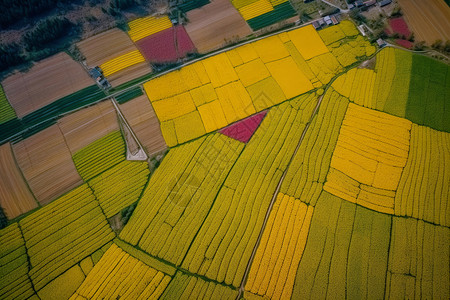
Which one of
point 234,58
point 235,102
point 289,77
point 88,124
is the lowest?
point 235,102

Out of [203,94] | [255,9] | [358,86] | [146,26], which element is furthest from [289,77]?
[146,26]

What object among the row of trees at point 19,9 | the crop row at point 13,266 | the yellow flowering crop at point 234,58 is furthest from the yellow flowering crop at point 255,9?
the crop row at point 13,266

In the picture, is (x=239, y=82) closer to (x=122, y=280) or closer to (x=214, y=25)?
(x=214, y=25)

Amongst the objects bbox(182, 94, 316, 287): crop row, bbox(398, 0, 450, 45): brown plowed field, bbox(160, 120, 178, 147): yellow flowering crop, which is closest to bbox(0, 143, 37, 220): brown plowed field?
bbox(160, 120, 178, 147): yellow flowering crop

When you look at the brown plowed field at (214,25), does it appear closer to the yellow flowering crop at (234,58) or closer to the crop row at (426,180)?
the yellow flowering crop at (234,58)

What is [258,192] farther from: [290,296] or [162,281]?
[162,281]

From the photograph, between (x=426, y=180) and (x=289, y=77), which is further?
(x=289, y=77)
